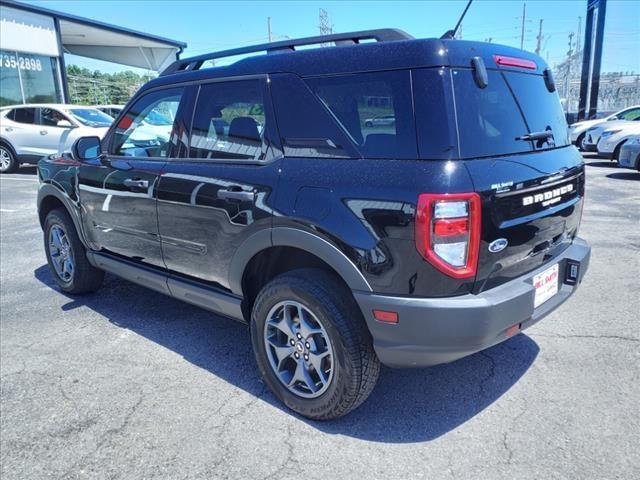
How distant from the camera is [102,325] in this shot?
13.2 ft

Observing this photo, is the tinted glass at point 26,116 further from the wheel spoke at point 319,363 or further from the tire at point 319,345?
the wheel spoke at point 319,363

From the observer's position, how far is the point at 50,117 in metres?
12.7

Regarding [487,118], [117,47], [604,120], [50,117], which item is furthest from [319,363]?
[117,47]

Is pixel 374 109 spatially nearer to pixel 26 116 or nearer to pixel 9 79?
pixel 26 116

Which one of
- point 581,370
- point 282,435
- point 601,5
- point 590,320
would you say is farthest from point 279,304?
point 601,5

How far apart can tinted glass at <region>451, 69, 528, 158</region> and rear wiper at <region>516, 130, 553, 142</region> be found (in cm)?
2

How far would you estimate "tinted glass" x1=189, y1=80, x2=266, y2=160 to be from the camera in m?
2.84

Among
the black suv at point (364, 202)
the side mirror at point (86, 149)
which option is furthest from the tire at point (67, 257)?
the black suv at point (364, 202)

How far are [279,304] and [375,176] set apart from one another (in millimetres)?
920

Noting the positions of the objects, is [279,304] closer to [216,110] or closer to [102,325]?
[216,110]

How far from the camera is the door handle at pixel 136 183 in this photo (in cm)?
345

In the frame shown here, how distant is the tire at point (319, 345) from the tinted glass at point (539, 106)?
1384 mm

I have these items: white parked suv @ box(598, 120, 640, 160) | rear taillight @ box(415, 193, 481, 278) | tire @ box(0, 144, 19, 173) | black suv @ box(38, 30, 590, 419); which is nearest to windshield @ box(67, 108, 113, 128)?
tire @ box(0, 144, 19, 173)

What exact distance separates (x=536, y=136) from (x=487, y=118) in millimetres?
492
